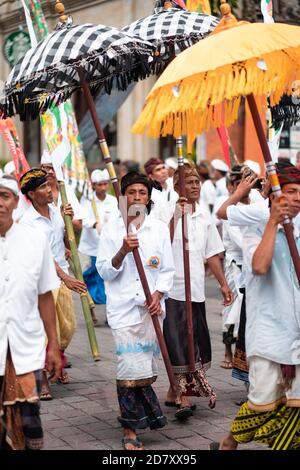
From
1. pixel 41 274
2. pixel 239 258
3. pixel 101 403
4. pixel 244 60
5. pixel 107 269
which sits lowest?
pixel 101 403

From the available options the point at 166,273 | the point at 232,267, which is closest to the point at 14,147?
the point at 232,267

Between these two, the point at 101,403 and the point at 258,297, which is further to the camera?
the point at 101,403

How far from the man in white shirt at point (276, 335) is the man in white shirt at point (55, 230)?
2529 millimetres

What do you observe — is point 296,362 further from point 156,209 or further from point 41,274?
point 156,209

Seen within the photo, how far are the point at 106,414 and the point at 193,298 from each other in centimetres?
112

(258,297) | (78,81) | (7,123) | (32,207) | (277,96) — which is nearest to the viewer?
(258,297)

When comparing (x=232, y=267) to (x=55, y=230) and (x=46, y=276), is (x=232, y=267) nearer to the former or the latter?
(x=55, y=230)

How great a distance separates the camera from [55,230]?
8.02 metres

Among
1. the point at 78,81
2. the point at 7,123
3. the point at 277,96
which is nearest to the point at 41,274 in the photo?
the point at 277,96

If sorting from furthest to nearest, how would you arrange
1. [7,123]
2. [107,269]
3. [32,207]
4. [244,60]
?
[7,123], [32,207], [107,269], [244,60]

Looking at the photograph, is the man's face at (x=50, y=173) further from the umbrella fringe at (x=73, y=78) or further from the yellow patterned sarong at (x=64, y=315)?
the umbrella fringe at (x=73, y=78)

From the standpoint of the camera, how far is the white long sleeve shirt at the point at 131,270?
6121 millimetres

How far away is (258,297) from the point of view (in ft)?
16.7

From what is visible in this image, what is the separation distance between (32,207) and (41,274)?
2.79 meters
